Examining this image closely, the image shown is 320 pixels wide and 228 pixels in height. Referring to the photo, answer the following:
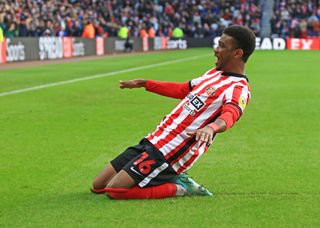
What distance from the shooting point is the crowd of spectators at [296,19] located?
5834 cm

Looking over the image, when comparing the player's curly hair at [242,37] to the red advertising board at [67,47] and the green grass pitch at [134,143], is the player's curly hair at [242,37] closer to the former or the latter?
the green grass pitch at [134,143]

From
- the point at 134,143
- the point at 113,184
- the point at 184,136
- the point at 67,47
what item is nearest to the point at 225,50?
the point at 184,136

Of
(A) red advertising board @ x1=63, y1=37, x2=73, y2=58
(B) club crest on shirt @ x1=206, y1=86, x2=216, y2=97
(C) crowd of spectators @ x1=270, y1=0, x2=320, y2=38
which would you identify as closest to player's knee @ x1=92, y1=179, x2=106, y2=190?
(B) club crest on shirt @ x1=206, y1=86, x2=216, y2=97

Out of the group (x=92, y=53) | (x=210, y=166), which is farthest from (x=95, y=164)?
(x=92, y=53)

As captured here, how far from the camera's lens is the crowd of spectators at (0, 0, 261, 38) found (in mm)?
39656

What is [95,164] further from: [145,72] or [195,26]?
[195,26]

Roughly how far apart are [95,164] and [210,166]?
1.23 metres

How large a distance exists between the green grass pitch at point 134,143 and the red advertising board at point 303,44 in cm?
3968

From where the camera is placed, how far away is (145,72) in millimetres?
27031

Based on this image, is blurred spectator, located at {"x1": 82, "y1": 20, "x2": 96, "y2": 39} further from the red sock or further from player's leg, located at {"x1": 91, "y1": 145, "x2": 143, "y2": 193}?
the red sock

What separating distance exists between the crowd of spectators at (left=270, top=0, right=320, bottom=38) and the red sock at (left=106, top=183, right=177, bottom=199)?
171ft

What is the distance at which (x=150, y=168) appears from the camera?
6883 millimetres

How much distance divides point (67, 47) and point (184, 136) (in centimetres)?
3441

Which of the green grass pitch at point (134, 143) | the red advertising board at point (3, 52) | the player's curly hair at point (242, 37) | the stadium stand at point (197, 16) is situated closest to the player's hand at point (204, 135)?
the green grass pitch at point (134, 143)
